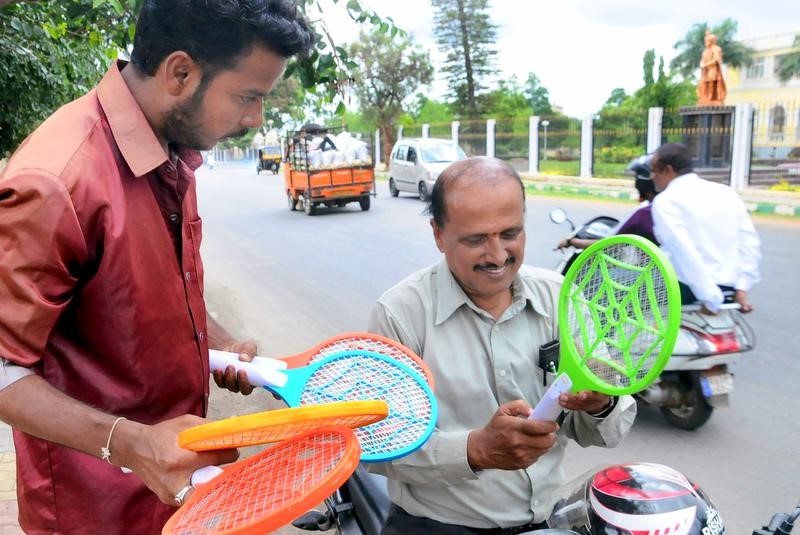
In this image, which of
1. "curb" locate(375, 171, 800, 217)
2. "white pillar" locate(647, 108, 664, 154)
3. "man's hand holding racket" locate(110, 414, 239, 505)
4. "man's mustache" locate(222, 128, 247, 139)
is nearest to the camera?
"man's hand holding racket" locate(110, 414, 239, 505)

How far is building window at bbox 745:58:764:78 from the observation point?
159 ft

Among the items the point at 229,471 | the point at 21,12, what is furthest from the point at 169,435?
the point at 21,12

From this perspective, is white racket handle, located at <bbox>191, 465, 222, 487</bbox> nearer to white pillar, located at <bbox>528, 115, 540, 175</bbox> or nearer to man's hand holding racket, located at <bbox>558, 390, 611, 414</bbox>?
man's hand holding racket, located at <bbox>558, 390, 611, 414</bbox>

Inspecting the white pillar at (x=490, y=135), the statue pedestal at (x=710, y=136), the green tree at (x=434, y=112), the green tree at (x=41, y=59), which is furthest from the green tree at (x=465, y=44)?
the green tree at (x=41, y=59)

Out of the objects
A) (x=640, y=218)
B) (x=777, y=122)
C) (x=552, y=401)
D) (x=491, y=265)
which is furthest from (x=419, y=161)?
(x=552, y=401)

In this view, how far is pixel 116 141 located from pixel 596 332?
109 cm

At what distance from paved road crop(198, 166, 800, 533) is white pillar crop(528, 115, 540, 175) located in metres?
7.09

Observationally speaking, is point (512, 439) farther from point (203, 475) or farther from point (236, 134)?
point (236, 134)

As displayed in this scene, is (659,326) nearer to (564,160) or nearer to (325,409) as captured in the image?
(325,409)

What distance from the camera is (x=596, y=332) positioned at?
145 cm

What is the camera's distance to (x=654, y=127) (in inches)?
743

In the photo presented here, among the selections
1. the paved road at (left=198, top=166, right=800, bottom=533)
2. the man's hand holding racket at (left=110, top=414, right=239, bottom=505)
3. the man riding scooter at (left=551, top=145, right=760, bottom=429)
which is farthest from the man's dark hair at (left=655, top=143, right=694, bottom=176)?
the man's hand holding racket at (left=110, top=414, right=239, bottom=505)

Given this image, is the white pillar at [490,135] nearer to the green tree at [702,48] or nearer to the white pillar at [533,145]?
the white pillar at [533,145]

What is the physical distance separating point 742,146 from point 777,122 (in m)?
1.74
